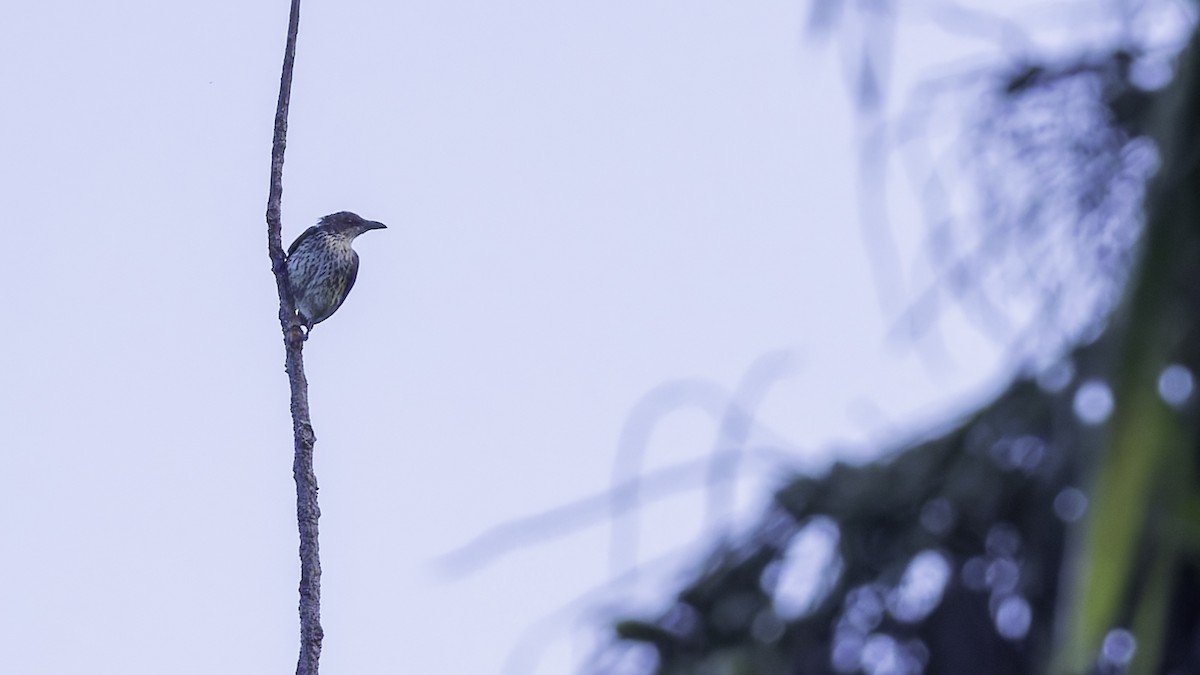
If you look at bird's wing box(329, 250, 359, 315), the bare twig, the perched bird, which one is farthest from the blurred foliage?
bird's wing box(329, 250, 359, 315)

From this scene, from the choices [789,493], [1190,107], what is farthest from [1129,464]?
[789,493]

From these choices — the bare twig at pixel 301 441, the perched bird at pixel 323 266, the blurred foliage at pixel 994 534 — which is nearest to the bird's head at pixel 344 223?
the perched bird at pixel 323 266

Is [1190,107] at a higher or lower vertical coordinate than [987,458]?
higher

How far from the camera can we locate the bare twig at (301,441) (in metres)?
5.27

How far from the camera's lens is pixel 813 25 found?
1.57 m

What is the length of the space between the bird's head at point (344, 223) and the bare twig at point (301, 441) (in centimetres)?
502

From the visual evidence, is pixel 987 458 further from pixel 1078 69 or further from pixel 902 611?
pixel 1078 69

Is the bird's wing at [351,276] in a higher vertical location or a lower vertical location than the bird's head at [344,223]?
lower

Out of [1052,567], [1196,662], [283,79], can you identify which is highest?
[283,79]

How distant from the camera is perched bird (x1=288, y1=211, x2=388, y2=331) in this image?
10.8 meters

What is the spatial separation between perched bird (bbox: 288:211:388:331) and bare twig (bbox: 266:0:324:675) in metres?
4.61

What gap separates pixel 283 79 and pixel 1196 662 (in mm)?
4195

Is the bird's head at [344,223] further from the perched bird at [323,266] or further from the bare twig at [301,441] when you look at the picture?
the bare twig at [301,441]

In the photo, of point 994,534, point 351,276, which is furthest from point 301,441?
point 351,276
